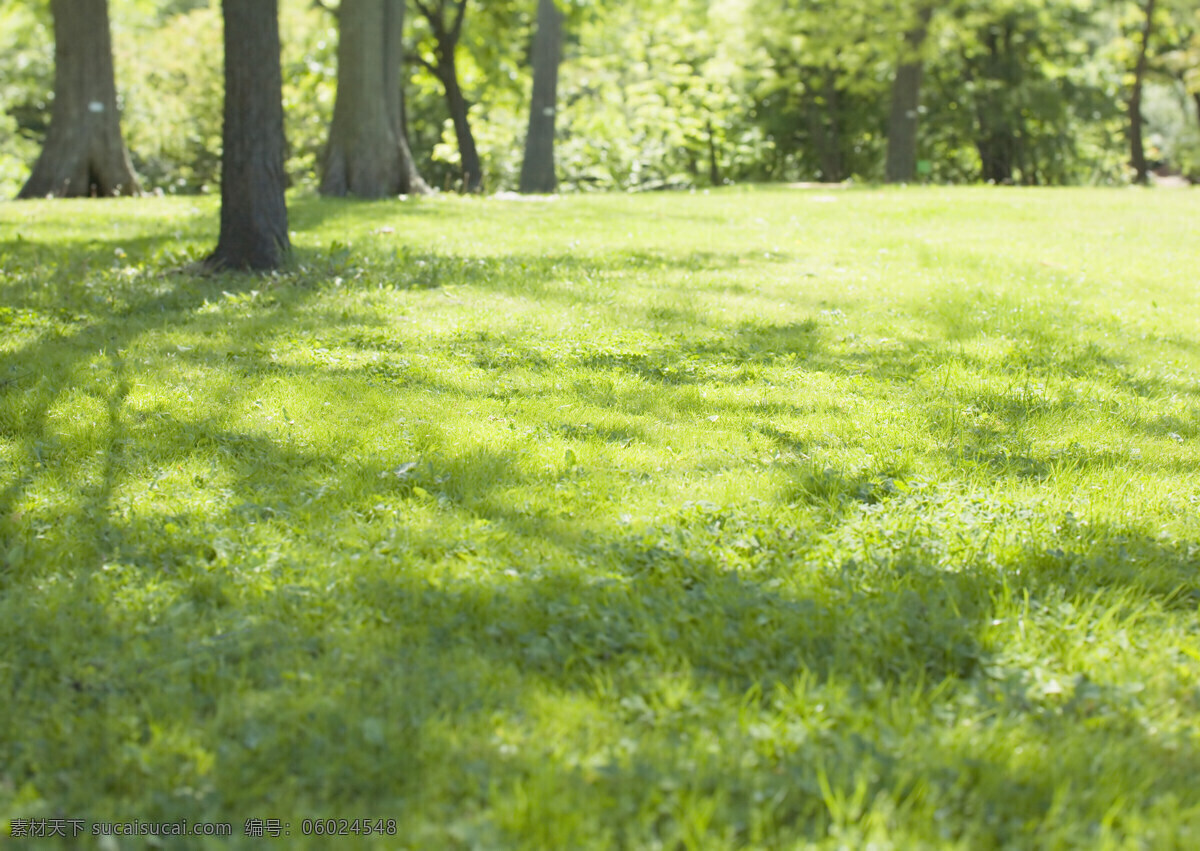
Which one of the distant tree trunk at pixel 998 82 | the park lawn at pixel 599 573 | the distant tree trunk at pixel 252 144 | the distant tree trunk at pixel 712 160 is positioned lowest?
the park lawn at pixel 599 573

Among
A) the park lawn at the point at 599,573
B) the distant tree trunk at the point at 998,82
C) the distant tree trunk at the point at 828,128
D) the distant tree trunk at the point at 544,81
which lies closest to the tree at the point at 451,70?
the distant tree trunk at the point at 544,81

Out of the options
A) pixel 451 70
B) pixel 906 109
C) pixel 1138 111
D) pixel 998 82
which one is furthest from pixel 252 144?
pixel 998 82

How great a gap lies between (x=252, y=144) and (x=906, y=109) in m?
17.0

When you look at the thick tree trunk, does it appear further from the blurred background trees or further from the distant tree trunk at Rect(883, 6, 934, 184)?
the distant tree trunk at Rect(883, 6, 934, 184)

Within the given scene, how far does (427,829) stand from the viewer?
7.23 ft

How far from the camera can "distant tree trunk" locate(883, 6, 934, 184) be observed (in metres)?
21.0

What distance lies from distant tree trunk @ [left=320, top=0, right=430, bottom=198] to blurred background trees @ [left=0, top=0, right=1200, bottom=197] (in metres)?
5.89

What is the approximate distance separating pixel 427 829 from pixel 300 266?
262 inches

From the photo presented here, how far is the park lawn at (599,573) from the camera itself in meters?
2.35

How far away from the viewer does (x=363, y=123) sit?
14.7 m

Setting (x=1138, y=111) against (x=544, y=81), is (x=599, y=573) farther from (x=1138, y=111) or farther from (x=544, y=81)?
(x=1138, y=111)

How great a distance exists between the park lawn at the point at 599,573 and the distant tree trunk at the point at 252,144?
1.08 meters

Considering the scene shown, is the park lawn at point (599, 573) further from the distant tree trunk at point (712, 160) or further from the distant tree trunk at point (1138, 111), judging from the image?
the distant tree trunk at point (712, 160)

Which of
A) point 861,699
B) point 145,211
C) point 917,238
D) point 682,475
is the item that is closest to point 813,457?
point 682,475
